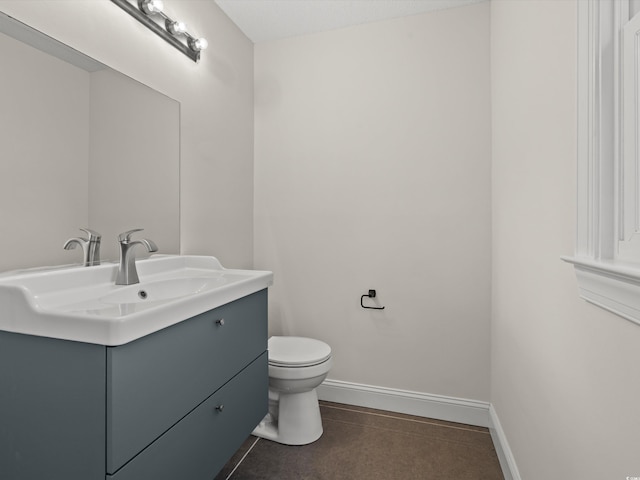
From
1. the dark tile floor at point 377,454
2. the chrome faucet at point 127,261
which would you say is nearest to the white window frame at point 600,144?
the dark tile floor at point 377,454

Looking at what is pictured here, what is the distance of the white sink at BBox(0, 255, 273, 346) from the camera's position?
0.84m

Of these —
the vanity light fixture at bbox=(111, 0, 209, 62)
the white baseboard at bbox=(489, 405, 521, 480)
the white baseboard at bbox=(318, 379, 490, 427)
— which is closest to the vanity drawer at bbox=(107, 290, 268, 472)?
the white baseboard at bbox=(318, 379, 490, 427)

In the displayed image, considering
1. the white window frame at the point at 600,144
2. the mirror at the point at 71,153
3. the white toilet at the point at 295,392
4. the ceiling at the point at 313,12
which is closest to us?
the white window frame at the point at 600,144

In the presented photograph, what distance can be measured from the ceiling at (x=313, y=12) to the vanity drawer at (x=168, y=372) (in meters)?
1.76

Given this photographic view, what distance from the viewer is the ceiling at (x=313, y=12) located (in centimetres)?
205

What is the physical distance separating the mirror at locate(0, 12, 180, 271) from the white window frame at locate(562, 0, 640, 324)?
1.63m

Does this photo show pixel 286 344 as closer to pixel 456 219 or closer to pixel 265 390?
pixel 265 390

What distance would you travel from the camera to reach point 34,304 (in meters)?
0.88

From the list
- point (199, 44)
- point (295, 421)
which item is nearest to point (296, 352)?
point (295, 421)

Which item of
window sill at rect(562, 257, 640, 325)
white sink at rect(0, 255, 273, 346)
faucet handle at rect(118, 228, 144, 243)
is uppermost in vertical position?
faucet handle at rect(118, 228, 144, 243)

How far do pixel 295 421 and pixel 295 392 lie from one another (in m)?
0.17

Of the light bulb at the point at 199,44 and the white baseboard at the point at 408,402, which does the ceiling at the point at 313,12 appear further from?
the white baseboard at the point at 408,402

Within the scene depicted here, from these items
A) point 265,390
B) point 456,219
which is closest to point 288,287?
point 265,390

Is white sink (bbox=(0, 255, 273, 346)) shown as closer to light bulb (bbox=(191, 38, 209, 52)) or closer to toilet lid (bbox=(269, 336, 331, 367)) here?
toilet lid (bbox=(269, 336, 331, 367))
